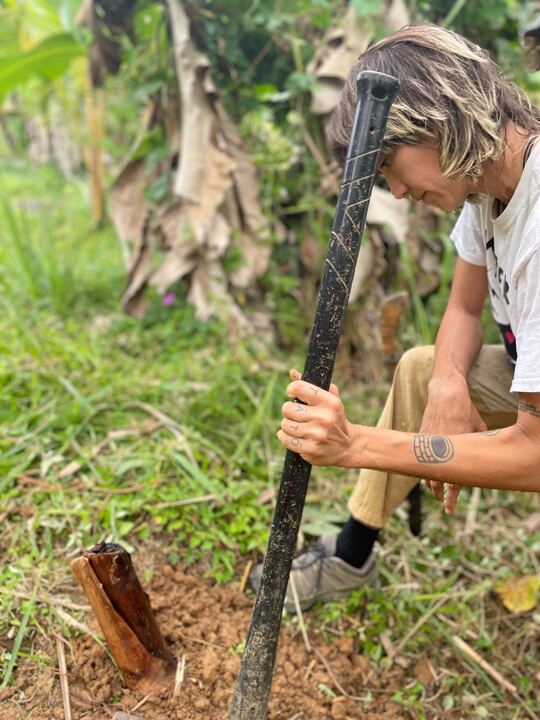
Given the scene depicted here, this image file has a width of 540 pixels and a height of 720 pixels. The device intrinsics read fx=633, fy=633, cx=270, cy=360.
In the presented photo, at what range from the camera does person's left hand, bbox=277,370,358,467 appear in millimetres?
1341

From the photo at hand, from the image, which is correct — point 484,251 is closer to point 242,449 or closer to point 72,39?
point 242,449

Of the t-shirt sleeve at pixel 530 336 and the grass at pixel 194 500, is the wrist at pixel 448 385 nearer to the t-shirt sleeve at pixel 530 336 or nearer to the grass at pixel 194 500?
the t-shirt sleeve at pixel 530 336

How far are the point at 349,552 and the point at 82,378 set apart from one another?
1.42 meters

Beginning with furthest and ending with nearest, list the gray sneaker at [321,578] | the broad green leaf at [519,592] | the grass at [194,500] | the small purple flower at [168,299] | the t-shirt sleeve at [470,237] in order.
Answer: the small purple flower at [168,299]
the broad green leaf at [519,592]
the gray sneaker at [321,578]
the grass at [194,500]
the t-shirt sleeve at [470,237]

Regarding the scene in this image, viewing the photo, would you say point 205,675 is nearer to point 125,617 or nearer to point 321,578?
point 125,617

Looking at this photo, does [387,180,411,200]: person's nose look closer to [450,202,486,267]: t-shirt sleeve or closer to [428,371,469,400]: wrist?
[450,202,486,267]: t-shirt sleeve

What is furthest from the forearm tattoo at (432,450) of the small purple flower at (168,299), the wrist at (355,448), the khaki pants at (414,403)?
the small purple flower at (168,299)

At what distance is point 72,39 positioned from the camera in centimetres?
361

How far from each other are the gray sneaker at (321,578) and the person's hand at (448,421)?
1.76 ft

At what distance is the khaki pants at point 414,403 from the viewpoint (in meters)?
1.93

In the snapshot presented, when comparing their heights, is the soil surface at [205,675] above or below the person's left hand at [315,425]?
below

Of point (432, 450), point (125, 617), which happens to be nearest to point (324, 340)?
point (432, 450)

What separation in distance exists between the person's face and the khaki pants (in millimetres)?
582

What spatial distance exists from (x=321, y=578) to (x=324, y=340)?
3.65 ft
